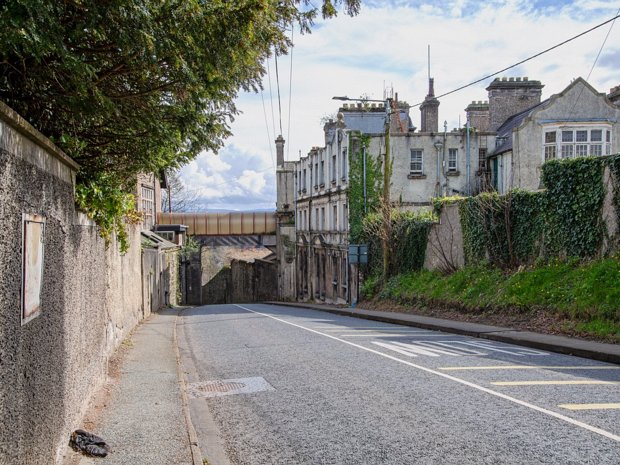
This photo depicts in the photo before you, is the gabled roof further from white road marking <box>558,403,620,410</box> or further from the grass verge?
white road marking <box>558,403,620,410</box>

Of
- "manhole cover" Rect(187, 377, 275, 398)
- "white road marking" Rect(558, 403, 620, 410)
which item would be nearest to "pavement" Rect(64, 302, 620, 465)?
"manhole cover" Rect(187, 377, 275, 398)

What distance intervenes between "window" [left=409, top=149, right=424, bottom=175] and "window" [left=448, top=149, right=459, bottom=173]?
1436mm

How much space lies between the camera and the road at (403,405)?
6.92 m

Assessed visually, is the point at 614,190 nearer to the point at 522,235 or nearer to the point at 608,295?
the point at 608,295

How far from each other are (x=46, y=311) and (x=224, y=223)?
47.1m

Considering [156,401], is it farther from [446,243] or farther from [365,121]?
[365,121]

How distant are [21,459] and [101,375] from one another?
5.49 m

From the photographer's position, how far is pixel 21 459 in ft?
15.4

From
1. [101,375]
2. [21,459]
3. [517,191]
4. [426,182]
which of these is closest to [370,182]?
[426,182]

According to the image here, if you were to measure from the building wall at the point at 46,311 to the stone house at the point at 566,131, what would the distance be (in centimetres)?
2631

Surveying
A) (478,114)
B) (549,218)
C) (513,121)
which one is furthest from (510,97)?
(549,218)

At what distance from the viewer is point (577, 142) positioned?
31.5 m

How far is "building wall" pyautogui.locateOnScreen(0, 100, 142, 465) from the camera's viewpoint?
14.7 ft

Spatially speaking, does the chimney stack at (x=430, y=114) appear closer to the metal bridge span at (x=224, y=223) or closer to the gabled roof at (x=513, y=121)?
the gabled roof at (x=513, y=121)
